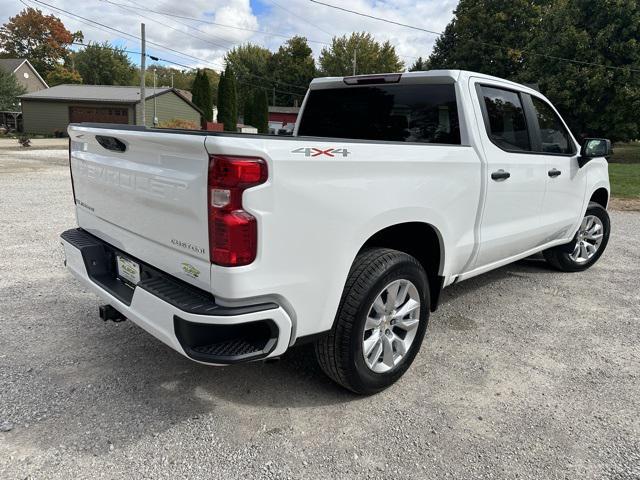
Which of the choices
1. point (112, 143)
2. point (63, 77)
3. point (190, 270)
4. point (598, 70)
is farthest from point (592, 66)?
point (63, 77)

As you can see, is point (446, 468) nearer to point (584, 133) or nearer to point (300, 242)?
point (300, 242)

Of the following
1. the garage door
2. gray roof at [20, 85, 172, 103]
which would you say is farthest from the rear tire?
the garage door

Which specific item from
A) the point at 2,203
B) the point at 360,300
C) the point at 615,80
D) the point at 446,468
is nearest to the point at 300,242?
the point at 360,300

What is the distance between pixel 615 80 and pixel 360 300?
26.8 meters

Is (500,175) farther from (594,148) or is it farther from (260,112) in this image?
(260,112)

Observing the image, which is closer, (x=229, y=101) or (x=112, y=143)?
(x=112, y=143)

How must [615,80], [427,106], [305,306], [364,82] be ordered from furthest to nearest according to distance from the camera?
[615,80] → [364,82] → [427,106] → [305,306]

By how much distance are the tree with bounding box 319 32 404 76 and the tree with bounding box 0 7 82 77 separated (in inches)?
1573

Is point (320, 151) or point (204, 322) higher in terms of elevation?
point (320, 151)

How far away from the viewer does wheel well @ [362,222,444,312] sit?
3139mm

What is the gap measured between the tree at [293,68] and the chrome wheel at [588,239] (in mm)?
65501

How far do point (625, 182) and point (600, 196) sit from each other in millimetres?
11411

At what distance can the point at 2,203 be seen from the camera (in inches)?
333

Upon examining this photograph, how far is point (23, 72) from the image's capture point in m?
53.2
